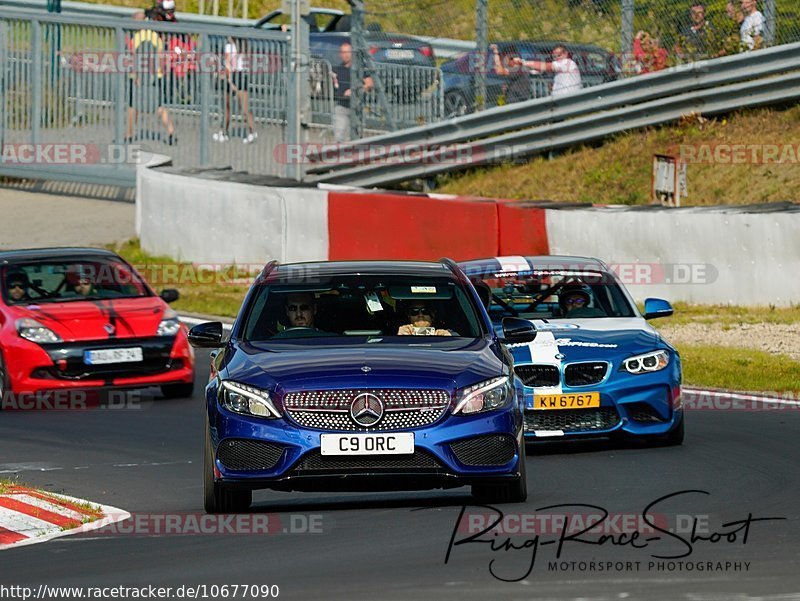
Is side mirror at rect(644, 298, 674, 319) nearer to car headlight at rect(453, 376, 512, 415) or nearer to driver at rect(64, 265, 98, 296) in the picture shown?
car headlight at rect(453, 376, 512, 415)

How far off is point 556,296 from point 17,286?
5399 mm

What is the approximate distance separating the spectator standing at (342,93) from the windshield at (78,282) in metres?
12.0

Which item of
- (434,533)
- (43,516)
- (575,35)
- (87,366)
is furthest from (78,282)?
(575,35)

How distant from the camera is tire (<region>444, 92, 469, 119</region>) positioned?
90.6 ft

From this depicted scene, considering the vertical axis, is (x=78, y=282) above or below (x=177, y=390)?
above

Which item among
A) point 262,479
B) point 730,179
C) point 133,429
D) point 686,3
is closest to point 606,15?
point 686,3

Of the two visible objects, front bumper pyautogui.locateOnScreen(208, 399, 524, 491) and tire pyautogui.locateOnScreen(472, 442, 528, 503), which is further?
tire pyautogui.locateOnScreen(472, 442, 528, 503)

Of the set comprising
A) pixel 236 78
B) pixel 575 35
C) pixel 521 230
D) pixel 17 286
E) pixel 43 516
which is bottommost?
pixel 43 516

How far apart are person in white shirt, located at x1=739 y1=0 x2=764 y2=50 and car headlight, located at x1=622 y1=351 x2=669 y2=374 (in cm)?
1392

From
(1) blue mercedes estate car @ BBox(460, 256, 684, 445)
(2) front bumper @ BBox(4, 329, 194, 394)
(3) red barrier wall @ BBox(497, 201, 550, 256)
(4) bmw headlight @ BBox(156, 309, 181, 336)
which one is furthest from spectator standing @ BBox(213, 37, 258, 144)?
(1) blue mercedes estate car @ BBox(460, 256, 684, 445)

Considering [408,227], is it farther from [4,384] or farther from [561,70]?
[4,384]

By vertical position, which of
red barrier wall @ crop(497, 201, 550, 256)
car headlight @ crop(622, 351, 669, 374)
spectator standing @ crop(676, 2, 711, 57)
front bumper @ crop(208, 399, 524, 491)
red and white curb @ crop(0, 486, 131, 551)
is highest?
spectator standing @ crop(676, 2, 711, 57)

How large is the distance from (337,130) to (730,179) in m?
6.58

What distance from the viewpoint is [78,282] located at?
16688 mm
